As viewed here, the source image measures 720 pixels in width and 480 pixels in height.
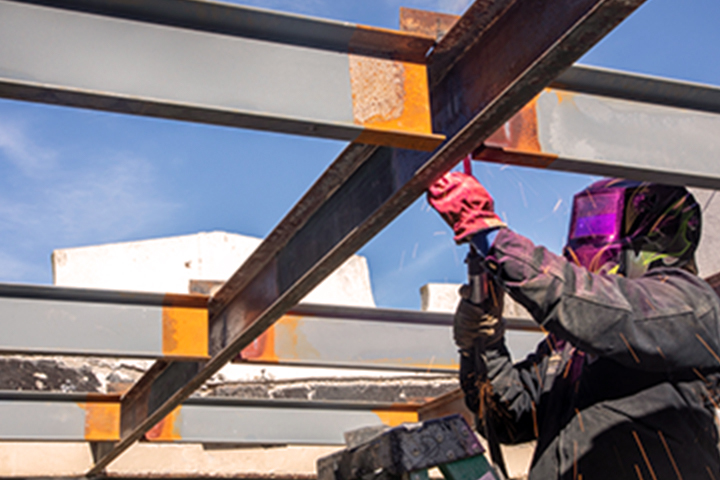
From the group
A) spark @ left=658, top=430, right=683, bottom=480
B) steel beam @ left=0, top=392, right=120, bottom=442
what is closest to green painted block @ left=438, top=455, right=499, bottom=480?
spark @ left=658, top=430, right=683, bottom=480

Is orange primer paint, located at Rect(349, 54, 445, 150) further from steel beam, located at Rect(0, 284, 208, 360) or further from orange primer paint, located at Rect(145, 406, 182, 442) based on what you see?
orange primer paint, located at Rect(145, 406, 182, 442)

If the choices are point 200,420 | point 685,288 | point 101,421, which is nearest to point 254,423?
point 200,420

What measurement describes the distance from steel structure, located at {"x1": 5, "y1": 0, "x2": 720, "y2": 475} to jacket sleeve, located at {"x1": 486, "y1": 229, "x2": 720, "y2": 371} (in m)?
0.32

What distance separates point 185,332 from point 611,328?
220 centimetres

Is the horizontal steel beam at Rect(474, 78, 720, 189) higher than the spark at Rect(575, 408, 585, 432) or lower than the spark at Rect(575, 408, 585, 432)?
higher

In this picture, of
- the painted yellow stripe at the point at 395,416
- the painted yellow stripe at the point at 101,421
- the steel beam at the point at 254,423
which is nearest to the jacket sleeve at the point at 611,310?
the steel beam at the point at 254,423

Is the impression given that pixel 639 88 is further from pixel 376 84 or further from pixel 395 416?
pixel 395 416

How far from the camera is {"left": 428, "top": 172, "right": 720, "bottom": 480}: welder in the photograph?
2.45 metres

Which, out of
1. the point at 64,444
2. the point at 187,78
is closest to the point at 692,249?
the point at 187,78

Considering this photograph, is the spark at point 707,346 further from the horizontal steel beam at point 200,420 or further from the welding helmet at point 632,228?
the horizontal steel beam at point 200,420

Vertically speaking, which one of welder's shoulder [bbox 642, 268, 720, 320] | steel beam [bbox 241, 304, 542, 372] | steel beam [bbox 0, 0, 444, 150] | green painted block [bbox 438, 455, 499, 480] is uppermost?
steel beam [bbox 0, 0, 444, 150]

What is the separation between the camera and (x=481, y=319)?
3100mm

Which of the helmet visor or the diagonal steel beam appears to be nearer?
the diagonal steel beam

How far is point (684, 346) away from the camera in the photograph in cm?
248
